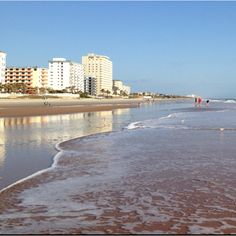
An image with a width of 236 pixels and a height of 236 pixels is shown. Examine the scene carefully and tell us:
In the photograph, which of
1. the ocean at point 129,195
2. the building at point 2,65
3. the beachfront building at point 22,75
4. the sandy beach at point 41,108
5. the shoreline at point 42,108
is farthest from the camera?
the beachfront building at point 22,75

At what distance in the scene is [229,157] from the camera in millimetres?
9695

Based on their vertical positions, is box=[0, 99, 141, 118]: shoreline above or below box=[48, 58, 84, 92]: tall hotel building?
below

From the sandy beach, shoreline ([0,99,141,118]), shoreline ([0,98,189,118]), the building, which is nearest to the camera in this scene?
shoreline ([0,99,141,118])

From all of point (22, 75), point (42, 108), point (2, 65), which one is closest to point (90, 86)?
point (22, 75)

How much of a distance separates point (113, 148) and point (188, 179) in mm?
4825

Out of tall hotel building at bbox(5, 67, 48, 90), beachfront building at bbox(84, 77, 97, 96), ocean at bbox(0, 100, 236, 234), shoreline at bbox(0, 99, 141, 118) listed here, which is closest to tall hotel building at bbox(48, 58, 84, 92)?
beachfront building at bbox(84, 77, 97, 96)

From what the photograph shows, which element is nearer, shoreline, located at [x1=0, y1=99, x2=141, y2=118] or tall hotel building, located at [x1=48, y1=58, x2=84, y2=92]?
shoreline, located at [x1=0, y1=99, x2=141, y2=118]

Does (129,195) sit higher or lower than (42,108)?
lower

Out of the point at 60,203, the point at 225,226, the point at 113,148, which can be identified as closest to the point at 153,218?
the point at 225,226

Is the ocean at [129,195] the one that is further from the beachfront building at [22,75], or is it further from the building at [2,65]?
the beachfront building at [22,75]

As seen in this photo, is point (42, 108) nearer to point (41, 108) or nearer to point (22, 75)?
point (41, 108)

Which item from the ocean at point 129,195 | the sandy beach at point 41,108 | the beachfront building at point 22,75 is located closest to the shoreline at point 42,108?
the sandy beach at point 41,108

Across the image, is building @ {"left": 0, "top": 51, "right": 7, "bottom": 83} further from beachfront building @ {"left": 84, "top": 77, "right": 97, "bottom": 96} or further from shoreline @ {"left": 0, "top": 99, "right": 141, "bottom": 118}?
shoreline @ {"left": 0, "top": 99, "right": 141, "bottom": 118}

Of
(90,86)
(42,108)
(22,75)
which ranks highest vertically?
(22,75)
